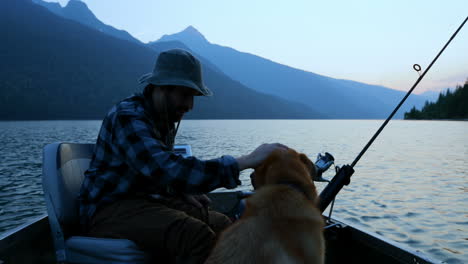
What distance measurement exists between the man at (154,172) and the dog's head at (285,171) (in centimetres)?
8

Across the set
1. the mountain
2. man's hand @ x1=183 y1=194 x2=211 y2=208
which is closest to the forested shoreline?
the mountain

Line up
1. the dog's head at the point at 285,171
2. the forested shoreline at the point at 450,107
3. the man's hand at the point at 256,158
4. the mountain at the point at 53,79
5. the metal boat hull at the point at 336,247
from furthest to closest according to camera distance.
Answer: the mountain at the point at 53,79 < the forested shoreline at the point at 450,107 < the metal boat hull at the point at 336,247 < the man's hand at the point at 256,158 < the dog's head at the point at 285,171

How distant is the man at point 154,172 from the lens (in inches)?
96.3

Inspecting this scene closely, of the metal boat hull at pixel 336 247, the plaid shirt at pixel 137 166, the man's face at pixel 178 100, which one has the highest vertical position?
the man's face at pixel 178 100

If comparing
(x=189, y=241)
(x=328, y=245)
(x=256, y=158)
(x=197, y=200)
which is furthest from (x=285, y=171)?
(x=328, y=245)

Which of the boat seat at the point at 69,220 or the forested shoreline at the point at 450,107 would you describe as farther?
the forested shoreline at the point at 450,107

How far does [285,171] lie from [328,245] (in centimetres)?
303

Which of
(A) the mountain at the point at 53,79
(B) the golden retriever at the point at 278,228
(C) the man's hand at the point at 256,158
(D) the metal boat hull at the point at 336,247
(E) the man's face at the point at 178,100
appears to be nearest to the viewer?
(B) the golden retriever at the point at 278,228

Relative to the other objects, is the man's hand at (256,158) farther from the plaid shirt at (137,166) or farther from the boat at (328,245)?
the boat at (328,245)

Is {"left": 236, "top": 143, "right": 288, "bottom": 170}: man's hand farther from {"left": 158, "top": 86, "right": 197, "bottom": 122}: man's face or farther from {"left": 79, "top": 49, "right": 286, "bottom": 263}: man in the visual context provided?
{"left": 158, "top": 86, "right": 197, "bottom": 122}: man's face

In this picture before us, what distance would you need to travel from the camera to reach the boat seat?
2725 millimetres

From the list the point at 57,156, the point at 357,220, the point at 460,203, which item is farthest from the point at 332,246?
the point at 460,203

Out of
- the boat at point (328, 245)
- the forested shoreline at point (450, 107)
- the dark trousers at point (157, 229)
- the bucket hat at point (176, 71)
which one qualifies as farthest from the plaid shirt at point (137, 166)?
the forested shoreline at point (450, 107)

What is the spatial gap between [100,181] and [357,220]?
480 inches
